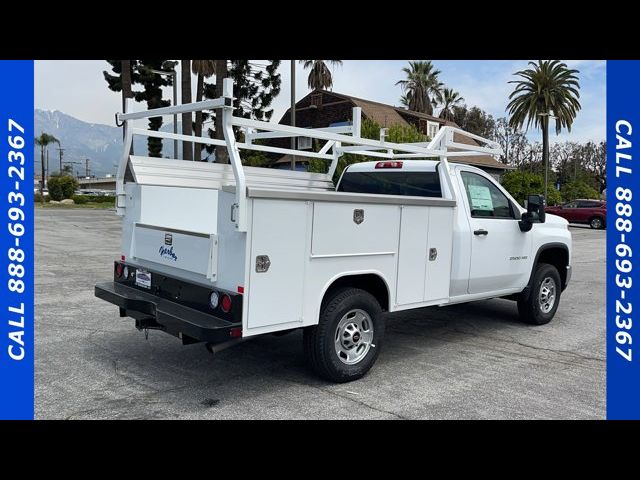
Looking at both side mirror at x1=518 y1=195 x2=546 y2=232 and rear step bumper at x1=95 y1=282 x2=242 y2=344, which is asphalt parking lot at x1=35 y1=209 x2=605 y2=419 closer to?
rear step bumper at x1=95 y1=282 x2=242 y2=344

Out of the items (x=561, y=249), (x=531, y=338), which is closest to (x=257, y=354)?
(x=531, y=338)

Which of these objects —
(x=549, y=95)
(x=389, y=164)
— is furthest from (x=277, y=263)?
(x=549, y=95)

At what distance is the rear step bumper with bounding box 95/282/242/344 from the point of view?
14.0ft

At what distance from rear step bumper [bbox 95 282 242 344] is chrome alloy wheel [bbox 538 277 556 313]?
4822mm

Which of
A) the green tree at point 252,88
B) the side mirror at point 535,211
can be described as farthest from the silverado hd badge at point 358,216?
the green tree at point 252,88

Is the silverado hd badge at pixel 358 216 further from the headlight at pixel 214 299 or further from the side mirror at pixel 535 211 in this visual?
the side mirror at pixel 535 211

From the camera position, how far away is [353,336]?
17.0 feet

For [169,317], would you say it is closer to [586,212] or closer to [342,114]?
[586,212]

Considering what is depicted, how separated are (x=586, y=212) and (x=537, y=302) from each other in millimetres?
27937

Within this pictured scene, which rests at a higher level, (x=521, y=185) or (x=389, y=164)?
(x=521, y=185)

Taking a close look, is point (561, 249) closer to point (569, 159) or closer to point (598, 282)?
point (598, 282)

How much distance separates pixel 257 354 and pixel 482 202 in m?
3.06

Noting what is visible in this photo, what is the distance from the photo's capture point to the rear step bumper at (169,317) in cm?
428

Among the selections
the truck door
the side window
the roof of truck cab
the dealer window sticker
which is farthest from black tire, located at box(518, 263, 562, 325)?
the roof of truck cab
